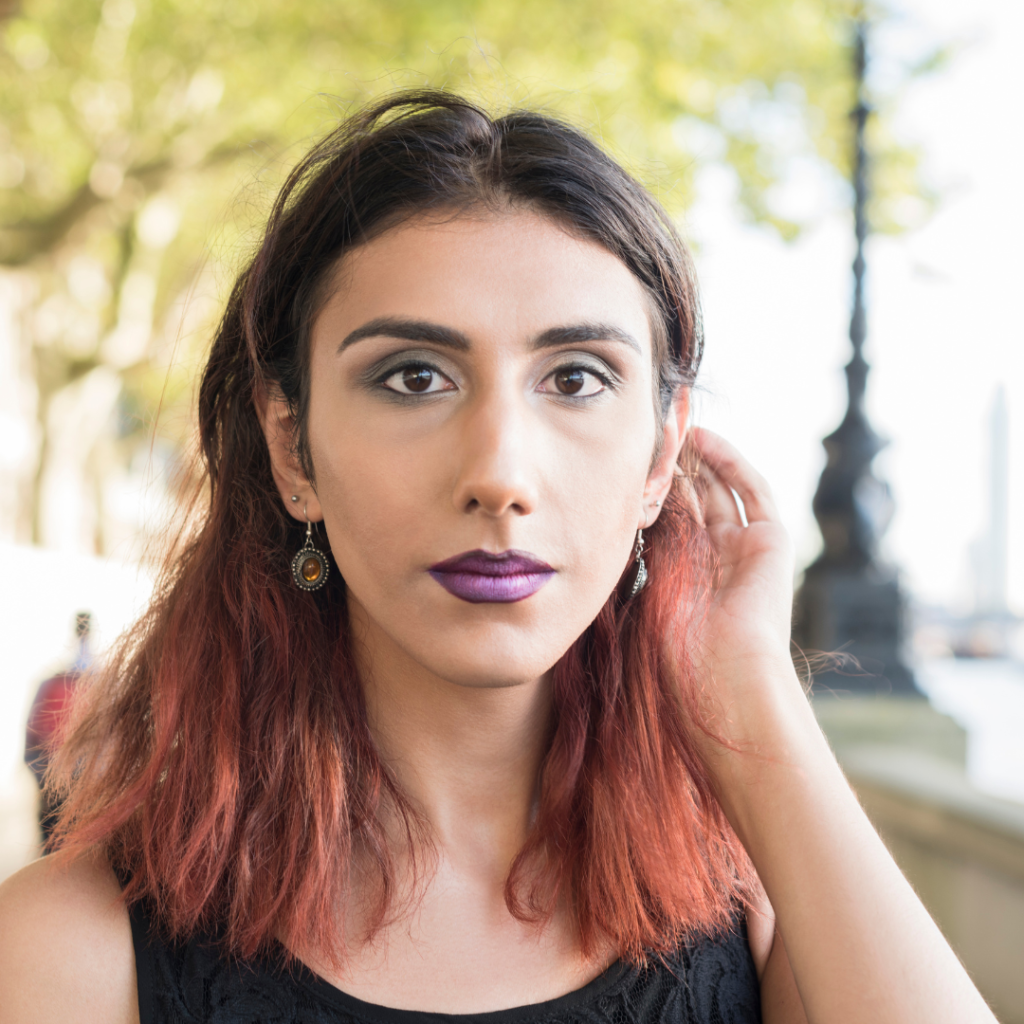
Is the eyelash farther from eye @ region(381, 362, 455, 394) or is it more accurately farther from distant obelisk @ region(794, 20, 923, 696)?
distant obelisk @ region(794, 20, 923, 696)

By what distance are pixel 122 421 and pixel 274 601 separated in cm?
1897

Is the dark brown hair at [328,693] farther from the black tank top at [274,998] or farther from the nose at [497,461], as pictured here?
the nose at [497,461]

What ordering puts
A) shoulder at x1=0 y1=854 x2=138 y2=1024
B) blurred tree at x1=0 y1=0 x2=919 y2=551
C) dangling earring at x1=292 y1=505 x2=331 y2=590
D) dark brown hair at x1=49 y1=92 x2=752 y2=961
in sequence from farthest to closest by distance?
blurred tree at x1=0 y1=0 x2=919 y2=551
dangling earring at x1=292 y1=505 x2=331 y2=590
dark brown hair at x1=49 y1=92 x2=752 y2=961
shoulder at x1=0 y1=854 x2=138 y2=1024

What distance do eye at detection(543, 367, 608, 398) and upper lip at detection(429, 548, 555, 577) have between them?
0.29 meters

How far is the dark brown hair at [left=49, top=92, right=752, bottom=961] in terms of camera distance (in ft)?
5.88

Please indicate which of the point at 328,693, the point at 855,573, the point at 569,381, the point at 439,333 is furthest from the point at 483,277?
the point at 855,573

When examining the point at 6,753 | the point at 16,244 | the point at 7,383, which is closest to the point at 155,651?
the point at 6,753

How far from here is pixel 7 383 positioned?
1800cm

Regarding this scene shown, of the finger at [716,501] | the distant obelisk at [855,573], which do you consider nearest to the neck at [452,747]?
the finger at [716,501]

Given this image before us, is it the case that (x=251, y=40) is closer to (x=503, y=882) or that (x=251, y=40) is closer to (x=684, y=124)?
(x=684, y=124)

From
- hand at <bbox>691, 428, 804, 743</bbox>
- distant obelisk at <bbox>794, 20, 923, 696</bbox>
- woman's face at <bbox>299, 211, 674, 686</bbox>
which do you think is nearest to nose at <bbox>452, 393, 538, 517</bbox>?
woman's face at <bbox>299, 211, 674, 686</bbox>

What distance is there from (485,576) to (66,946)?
0.84 metres

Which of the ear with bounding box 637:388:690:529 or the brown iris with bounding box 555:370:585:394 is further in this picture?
the ear with bounding box 637:388:690:529

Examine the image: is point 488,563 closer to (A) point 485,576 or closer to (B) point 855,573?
(A) point 485,576
